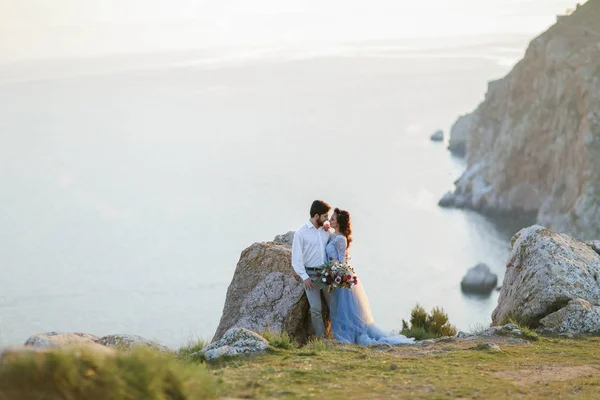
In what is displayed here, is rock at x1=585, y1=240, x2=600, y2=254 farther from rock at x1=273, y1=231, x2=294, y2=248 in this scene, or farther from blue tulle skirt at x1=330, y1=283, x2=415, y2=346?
rock at x1=273, y1=231, x2=294, y2=248

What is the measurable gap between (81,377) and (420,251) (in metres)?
105

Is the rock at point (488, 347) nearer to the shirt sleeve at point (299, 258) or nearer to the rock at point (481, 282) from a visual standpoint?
the shirt sleeve at point (299, 258)

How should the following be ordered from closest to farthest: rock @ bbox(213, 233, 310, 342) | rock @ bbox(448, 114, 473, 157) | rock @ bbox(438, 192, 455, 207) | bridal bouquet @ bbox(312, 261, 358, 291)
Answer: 1. bridal bouquet @ bbox(312, 261, 358, 291)
2. rock @ bbox(213, 233, 310, 342)
3. rock @ bbox(438, 192, 455, 207)
4. rock @ bbox(448, 114, 473, 157)

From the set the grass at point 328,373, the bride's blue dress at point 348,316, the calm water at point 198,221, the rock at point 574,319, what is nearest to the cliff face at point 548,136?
the calm water at point 198,221

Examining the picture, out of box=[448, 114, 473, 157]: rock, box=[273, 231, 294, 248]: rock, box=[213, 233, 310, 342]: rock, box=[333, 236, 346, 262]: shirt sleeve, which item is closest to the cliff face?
box=[448, 114, 473, 157]: rock

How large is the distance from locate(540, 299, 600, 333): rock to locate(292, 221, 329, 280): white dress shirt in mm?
5100

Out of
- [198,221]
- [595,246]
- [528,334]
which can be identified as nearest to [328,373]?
[528,334]

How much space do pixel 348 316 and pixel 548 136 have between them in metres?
98.7

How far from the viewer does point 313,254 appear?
52.6ft

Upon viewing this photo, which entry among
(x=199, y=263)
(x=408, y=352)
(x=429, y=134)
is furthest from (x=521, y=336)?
(x=429, y=134)

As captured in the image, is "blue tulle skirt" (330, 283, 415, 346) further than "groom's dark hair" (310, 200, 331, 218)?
Yes

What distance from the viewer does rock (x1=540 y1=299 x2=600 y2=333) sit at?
17.0 m

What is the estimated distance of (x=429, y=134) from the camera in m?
188

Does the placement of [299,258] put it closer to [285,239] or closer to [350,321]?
[350,321]
